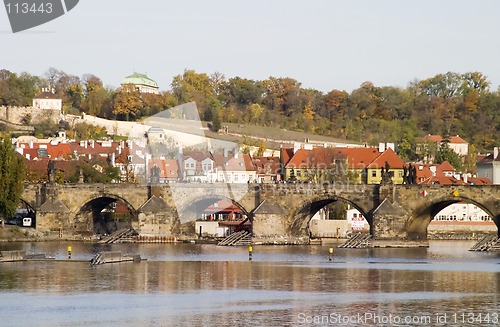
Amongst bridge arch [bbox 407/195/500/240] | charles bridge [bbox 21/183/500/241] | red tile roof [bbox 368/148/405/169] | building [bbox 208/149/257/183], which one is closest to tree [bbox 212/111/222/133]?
building [bbox 208/149/257/183]

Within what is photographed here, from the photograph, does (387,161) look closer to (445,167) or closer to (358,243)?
(445,167)

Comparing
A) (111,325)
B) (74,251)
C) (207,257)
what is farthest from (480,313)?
(74,251)

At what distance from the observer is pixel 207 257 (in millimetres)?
78250

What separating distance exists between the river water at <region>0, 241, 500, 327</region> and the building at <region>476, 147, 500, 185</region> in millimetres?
52301

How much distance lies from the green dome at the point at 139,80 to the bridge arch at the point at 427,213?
84.6 m

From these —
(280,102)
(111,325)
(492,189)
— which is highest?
(280,102)

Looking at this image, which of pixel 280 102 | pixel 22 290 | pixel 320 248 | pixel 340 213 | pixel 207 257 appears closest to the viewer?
pixel 22 290

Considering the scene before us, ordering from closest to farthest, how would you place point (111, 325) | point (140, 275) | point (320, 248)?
1. point (111, 325)
2. point (140, 275)
3. point (320, 248)

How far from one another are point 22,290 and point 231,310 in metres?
10.3

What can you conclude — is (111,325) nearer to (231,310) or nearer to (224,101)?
(231,310)

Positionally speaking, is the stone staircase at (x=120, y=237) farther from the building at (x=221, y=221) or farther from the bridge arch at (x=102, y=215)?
the building at (x=221, y=221)

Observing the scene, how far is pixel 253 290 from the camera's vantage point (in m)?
58.2

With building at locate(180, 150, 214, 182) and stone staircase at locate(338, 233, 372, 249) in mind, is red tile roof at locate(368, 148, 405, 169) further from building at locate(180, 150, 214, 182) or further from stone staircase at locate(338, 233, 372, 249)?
stone staircase at locate(338, 233, 372, 249)

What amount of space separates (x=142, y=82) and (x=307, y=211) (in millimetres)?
82348
